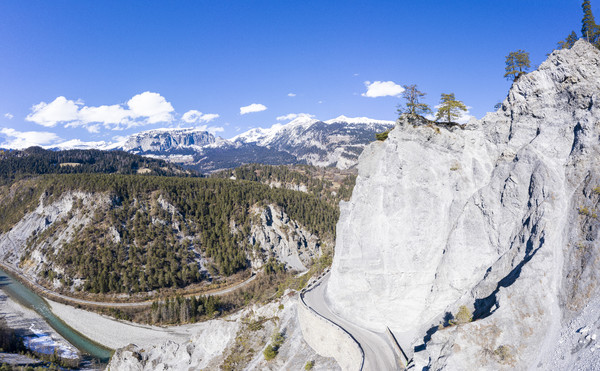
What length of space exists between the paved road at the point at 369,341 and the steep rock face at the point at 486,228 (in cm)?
137

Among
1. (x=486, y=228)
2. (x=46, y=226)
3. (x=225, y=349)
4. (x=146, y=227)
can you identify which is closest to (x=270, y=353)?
(x=225, y=349)

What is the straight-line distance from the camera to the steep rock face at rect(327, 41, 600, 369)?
2484cm

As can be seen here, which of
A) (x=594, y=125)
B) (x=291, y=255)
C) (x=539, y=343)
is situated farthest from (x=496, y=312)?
(x=291, y=255)

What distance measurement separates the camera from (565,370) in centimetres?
2111

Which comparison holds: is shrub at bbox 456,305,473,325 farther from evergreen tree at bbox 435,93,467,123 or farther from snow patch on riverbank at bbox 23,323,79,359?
snow patch on riverbank at bbox 23,323,79,359

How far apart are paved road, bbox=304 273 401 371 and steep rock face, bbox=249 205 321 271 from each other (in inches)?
2832

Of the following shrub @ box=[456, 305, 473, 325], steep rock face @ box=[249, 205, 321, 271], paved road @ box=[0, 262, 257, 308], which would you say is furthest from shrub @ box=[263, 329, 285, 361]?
steep rock face @ box=[249, 205, 321, 271]

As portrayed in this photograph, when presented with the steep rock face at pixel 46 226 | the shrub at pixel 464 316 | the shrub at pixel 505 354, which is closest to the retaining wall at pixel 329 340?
the shrub at pixel 464 316

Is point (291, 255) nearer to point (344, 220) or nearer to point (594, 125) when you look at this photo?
point (344, 220)

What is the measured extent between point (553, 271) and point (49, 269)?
137806 millimetres

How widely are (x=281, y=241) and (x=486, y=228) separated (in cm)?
10030

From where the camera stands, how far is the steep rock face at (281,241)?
396 feet

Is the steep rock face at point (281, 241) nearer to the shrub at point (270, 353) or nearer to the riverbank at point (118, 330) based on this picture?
the riverbank at point (118, 330)

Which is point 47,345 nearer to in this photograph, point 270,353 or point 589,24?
point 270,353
